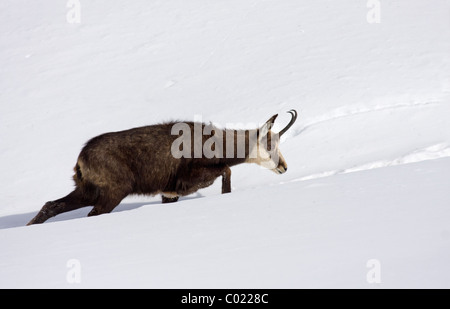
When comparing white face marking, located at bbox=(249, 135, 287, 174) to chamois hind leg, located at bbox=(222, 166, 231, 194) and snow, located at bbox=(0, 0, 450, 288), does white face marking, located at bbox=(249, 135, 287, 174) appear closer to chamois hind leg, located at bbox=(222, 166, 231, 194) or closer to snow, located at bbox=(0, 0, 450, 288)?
snow, located at bbox=(0, 0, 450, 288)

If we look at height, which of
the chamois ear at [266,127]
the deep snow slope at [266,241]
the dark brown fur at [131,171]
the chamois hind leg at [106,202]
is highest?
the chamois ear at [266,127]

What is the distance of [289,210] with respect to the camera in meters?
6.64

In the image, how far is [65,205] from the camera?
8.08m

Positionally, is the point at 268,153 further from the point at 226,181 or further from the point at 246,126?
the point at 246,126

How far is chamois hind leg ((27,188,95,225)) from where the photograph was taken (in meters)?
7.95

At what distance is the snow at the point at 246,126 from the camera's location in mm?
5367

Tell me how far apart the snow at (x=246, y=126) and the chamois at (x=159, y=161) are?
384 mm

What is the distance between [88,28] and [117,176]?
8.78 meters

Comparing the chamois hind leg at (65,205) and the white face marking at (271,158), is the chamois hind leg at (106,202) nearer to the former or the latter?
the chamois hind leg at (65,205)

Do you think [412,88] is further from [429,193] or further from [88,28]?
[88,28]

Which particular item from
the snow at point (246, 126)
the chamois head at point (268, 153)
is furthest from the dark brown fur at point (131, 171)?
the chamois head at point (268, 153)

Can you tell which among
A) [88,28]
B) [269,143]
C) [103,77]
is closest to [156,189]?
[269,143]

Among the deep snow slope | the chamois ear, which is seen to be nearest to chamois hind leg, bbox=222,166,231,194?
the chamois ear
